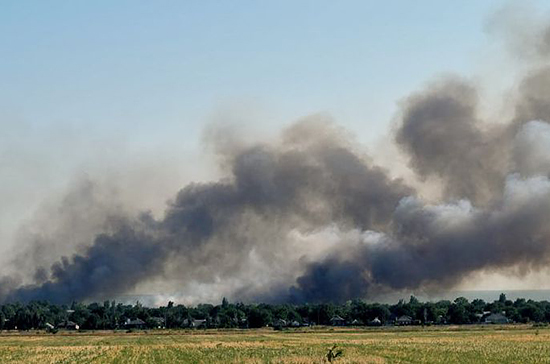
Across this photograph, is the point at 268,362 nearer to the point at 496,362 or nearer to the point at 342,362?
the point at 342,362

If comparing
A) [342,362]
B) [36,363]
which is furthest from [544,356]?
[36,363]

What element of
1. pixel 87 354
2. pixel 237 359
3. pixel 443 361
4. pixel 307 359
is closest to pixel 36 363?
pixel 87 354

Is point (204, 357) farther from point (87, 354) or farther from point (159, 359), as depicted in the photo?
point (87, 354)

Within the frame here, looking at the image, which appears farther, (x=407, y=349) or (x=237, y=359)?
(x=407, y=349)

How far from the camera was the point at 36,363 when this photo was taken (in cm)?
7500

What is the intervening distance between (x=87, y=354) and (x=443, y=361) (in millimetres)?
45092

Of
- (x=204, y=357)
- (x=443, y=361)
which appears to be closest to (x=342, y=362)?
(x=443, y=361)

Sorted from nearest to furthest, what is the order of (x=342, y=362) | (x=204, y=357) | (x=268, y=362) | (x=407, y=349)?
(x=342, y=362) < (x=268, y=362) < (x=204, y=357) < (x=407, y=349)

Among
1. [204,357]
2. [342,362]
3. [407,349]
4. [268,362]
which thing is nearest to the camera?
[342,362]

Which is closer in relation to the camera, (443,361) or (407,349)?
(443,361)

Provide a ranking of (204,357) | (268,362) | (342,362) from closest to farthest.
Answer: (342,362) < (268,362) < (204,357)

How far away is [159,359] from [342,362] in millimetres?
25682

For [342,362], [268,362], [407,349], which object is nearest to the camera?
[342,362]

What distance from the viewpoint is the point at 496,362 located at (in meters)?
69.4
